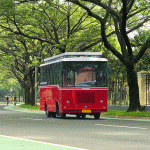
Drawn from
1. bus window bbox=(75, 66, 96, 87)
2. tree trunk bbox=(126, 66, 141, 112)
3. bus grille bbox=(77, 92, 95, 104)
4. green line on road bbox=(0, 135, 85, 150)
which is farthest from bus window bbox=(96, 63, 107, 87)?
green line on road bbox=(0, 135, 85, 150)

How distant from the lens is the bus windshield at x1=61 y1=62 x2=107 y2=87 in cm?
2664

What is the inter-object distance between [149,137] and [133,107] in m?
14.4

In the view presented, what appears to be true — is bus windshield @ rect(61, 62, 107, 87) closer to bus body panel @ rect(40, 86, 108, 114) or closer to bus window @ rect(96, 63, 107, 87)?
bus window @ rect(96, 63, 107, 87)

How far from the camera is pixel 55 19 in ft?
132

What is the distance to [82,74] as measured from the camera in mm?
26594

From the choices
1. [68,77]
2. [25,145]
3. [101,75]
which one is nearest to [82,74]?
[68,77]

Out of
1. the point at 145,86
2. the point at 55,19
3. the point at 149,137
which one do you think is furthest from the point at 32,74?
the point at 149,137

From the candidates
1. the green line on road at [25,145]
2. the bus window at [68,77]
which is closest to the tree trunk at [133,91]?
the bus window at [68,77]

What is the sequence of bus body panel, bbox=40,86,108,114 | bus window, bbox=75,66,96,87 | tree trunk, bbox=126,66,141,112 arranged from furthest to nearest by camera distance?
tree trunk, bbox=126,66,141,112
bus body panel, bbox=40,86,108,114
bus window, bbox=75,66,96,87

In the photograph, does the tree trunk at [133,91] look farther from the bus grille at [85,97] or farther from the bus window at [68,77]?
the bus window at [68,77]

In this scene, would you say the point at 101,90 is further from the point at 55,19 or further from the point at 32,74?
the point at 32,74

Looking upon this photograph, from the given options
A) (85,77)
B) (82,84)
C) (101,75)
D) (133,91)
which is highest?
(101,75)

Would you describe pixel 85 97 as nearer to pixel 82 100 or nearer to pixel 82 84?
pixel 82 100

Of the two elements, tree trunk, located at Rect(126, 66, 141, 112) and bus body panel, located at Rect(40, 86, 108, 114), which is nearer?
bus body panel, located at Rect(40, 86, 108, 114)
